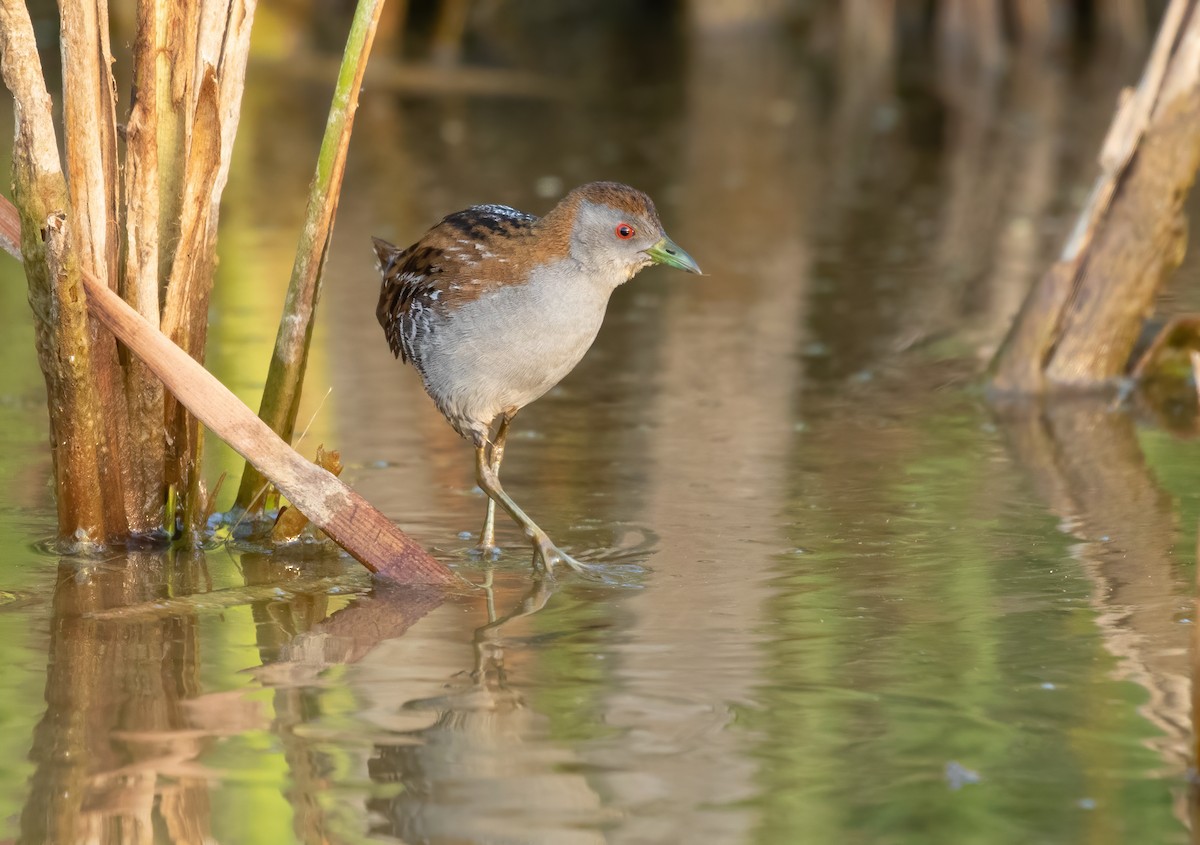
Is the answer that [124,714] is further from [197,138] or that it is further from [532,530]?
[197,138]

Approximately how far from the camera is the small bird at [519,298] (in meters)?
4.20

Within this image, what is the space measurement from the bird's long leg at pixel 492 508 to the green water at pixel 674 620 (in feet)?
0.19

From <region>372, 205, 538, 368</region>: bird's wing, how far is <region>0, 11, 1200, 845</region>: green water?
1.71ft

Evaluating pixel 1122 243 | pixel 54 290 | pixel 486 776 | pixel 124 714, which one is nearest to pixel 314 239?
pixel 54 290

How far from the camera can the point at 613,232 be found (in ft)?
13.9

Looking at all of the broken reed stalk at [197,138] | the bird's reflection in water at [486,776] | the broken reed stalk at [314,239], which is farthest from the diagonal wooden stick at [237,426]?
the bird's reflection in water at [486,776]

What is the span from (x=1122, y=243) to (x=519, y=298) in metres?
2.42

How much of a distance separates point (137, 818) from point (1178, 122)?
4.01 metres

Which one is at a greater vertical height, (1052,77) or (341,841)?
(1052,77)

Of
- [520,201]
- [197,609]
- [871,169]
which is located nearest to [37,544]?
[197,609]

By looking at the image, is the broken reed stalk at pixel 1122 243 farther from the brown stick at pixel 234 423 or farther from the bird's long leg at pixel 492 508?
the brown stick at pixel 234 423

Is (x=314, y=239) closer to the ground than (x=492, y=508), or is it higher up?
higher up

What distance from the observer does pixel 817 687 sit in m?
3.55

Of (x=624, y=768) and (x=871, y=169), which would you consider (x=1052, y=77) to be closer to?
(x=871, y=169)
